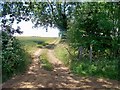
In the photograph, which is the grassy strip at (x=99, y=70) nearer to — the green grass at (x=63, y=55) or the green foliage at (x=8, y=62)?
the green foliage at (x=8, y=62)

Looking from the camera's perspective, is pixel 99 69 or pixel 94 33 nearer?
pixel 99 69

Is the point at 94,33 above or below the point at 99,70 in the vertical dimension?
above

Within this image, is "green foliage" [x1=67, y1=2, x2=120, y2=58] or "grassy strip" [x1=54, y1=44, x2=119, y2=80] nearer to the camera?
"grassy strip" [x1=54, y1=44, x2=119, y2=80]

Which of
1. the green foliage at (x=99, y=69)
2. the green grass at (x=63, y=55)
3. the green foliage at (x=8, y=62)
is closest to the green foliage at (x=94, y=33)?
the green grass at (x=63, y=55)

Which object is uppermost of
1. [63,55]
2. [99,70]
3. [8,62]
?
[8,62]

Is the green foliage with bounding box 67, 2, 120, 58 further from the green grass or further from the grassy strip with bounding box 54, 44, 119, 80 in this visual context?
the grassy strip with bounding box 54, 44, 119, 80

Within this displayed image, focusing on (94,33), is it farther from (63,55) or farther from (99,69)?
(99,69)

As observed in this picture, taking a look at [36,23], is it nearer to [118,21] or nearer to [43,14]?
[43,14]

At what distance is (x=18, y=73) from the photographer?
10.9m

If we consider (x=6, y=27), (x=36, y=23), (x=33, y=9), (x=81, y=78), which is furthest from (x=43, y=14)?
(x=81, y=78)

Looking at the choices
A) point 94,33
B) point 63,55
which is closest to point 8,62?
point 94,33

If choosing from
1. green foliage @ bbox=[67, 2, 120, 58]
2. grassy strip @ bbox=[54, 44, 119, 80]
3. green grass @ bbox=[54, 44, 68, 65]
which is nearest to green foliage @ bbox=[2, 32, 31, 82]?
grassy strip @ bbox=[54, 44, 119, 80]

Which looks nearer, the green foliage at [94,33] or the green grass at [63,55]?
the green foliage at [94,33]

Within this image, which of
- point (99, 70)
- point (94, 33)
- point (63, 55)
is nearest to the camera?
point (99, 70)
